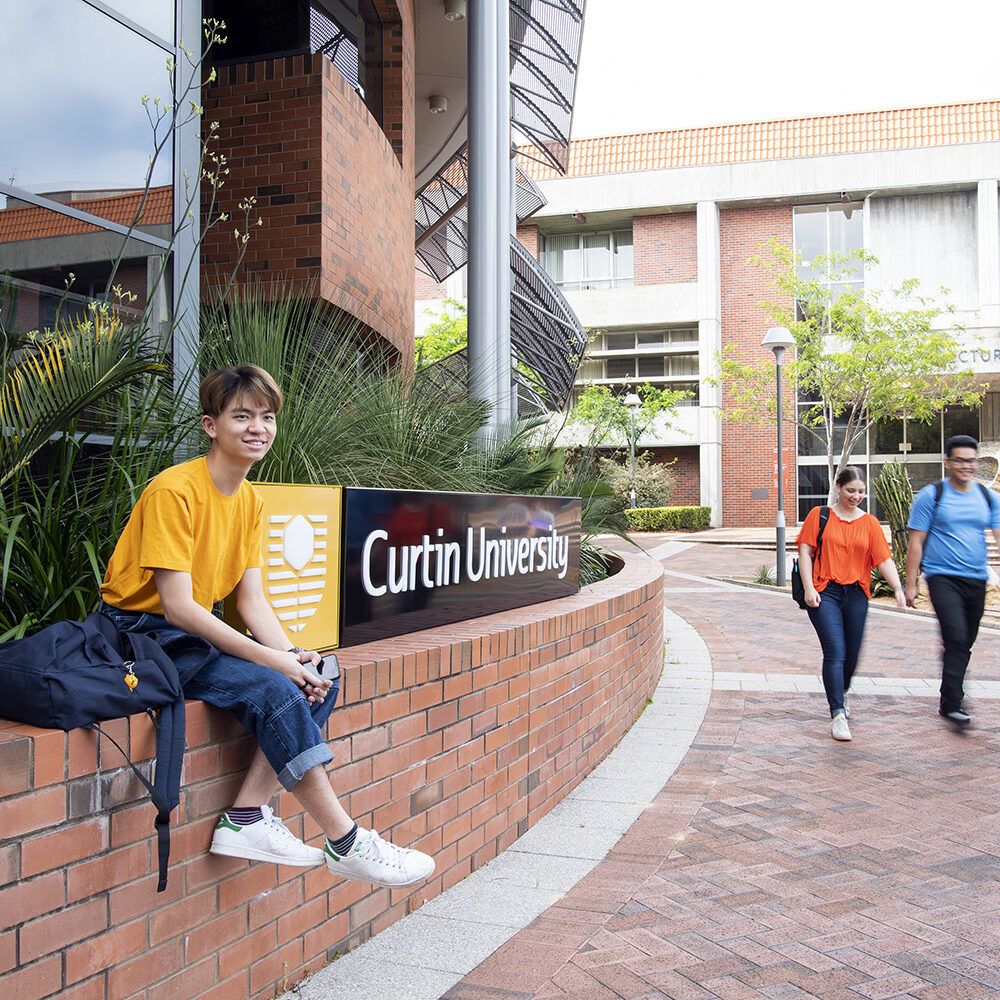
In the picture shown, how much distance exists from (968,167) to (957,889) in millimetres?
39119

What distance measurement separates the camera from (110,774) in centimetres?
241

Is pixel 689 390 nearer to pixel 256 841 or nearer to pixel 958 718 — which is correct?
pixel 958 718

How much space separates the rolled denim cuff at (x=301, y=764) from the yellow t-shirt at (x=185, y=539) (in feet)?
1.75

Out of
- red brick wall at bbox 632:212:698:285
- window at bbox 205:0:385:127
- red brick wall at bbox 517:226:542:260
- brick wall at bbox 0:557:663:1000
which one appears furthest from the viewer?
red brick wall at bbox 517:226:542:260

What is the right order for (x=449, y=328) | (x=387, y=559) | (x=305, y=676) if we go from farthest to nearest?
(x=449, y=328), (x=387, y=559), (x=305, y=676)

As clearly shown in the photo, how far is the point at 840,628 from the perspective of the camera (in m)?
6.97

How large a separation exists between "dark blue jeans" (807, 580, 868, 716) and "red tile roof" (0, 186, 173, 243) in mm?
4783

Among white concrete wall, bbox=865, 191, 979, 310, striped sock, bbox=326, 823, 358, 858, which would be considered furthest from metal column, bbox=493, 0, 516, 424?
white concrete wall, bbox=865, 191, 979, 310

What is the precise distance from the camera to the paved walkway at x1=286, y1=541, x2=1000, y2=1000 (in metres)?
3.23

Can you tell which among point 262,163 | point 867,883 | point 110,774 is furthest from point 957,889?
point 262,163

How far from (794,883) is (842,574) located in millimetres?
3194

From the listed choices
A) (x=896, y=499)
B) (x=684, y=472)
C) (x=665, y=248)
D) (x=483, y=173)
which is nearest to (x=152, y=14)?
(x=483, y=173)

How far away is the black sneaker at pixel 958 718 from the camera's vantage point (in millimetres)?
6824

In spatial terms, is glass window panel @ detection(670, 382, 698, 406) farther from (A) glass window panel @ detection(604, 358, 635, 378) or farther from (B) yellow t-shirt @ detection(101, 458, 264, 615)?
(B) yellow t-shirt @ detection(101, 458, 264, 615)
